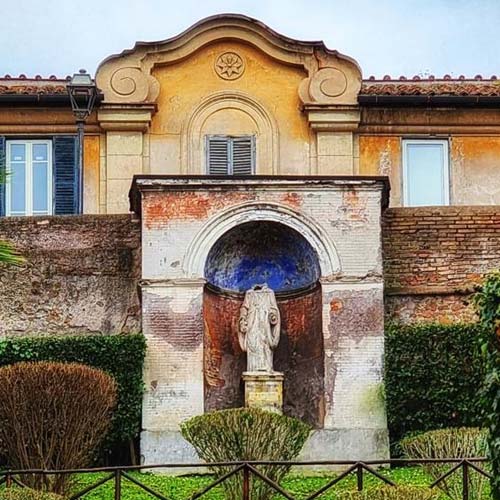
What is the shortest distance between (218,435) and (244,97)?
34.2 feet

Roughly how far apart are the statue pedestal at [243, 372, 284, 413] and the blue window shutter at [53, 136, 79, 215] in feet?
21.1

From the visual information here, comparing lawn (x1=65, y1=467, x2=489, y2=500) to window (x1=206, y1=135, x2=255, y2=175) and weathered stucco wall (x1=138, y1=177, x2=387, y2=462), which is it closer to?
weathered stucco wall (x1=138, y1=177, x2=387, y2=462)

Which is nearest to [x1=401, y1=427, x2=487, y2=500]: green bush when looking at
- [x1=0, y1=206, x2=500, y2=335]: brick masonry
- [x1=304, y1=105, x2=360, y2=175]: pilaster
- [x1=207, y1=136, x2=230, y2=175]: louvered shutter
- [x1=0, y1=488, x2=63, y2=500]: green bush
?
[x1=0, y1=206, x2=500, y2=335]: brick masonry

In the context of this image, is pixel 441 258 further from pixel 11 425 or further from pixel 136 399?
pixel 11 425

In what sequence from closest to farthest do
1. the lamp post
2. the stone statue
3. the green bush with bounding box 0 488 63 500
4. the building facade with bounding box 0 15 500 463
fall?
the green bush with bounding box 0 488 63 500
the building facade with bounding box 0 15 500 463
the stone statue
the lamp post

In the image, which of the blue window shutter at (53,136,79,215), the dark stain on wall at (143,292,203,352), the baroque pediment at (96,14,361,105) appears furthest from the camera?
the blue window shutter at (53,136,79,215)

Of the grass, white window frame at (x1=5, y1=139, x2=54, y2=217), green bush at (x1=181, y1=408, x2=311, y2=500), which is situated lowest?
the grass

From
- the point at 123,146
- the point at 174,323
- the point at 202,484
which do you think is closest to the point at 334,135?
the point at 123,146

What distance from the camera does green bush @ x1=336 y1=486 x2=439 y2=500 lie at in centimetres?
1553

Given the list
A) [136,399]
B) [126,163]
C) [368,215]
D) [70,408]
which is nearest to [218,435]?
[70,408]

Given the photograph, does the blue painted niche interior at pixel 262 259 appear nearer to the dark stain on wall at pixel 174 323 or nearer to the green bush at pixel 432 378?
the dark stain on wall at pixel 174 323

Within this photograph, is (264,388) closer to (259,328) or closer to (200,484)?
(259,328)

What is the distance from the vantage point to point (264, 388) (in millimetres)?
23156

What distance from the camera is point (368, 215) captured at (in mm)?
23594
